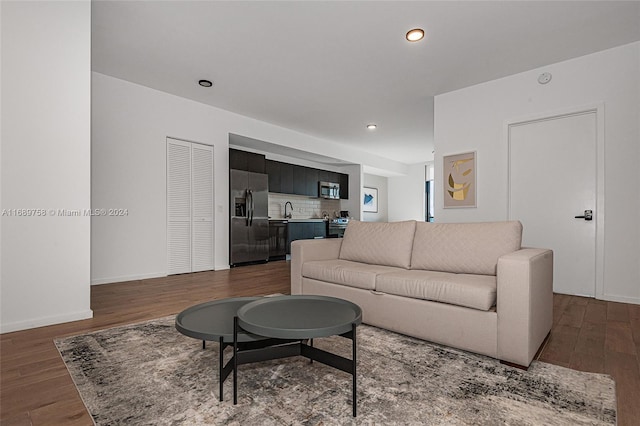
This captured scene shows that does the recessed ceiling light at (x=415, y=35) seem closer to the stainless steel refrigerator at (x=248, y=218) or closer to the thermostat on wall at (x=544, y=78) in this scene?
the thermostat on wall at (x=544, y=78)

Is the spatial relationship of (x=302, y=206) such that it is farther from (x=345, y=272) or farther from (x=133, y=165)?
(x=345, y=272)

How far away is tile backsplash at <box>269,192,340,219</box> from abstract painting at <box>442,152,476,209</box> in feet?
13.3

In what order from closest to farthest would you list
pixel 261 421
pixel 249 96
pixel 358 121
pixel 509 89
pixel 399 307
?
pixel 261 421 < pixel 399 307 < pixel 509 89 < pixel 249 96 < pixel 358 121

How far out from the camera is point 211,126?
5.30 metres

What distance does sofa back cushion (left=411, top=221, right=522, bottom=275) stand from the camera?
240 cm

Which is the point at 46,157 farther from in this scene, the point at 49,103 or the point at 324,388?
the point at 324,388

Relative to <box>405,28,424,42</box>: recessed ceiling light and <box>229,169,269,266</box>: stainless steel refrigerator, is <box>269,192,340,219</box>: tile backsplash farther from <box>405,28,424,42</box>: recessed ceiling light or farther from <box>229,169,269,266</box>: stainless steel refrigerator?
<box>405,28,424,42</box>: recessed ceiling light

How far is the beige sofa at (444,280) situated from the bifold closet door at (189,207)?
8.44 feet

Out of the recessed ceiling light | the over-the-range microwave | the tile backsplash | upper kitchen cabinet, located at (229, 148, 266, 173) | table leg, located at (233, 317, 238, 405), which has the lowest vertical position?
table leg, located at (233, 317, 238, 405)

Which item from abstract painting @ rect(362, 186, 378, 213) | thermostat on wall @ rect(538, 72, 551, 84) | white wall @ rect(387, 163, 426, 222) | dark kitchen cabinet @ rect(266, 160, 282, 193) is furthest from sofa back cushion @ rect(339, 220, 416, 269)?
white wall @ rect(387, 163, 426, 222)

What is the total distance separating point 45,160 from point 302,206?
6.12m

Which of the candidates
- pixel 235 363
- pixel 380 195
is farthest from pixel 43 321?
pixel 380 195

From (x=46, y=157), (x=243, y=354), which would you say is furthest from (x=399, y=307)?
(x=46, y=157)

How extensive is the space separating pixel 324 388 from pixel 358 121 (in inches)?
206
